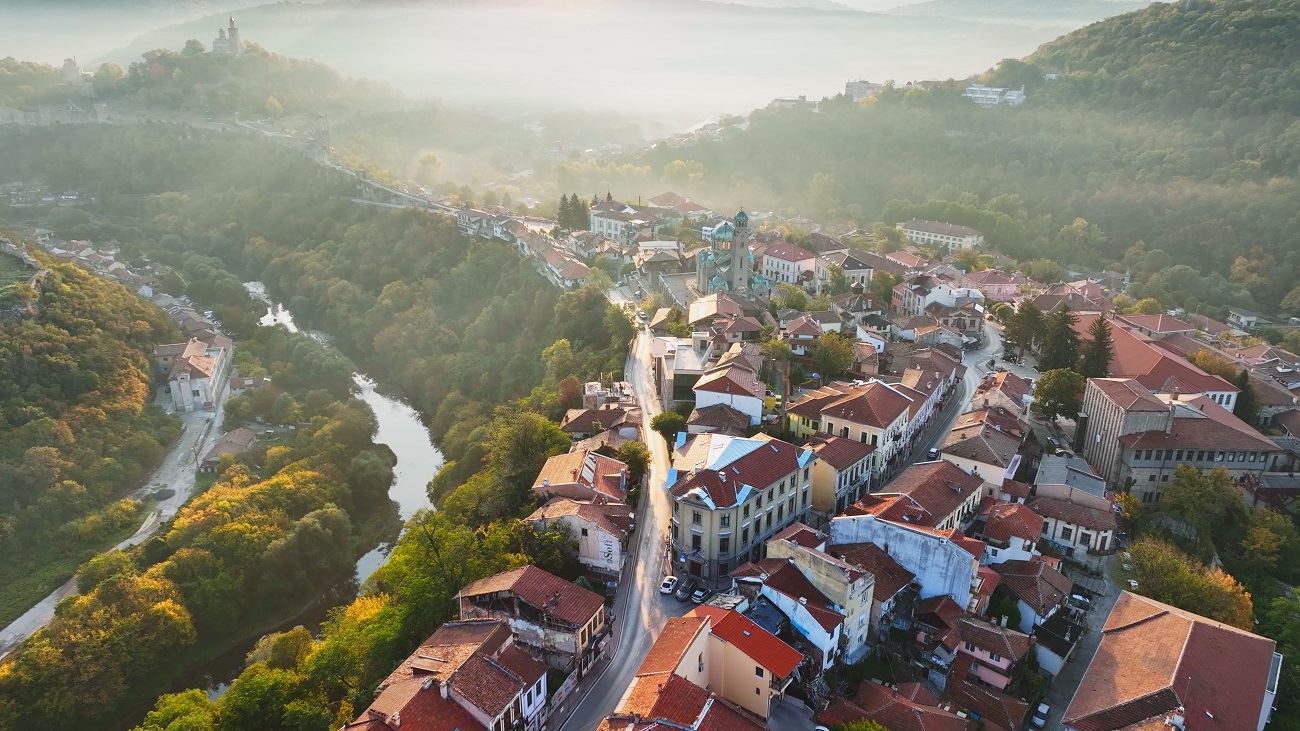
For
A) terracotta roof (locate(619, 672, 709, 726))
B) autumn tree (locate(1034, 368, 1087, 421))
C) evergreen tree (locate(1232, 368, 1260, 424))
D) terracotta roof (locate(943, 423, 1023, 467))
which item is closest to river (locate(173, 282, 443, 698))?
terracotta roof (locate(619, 672, 709, 726))

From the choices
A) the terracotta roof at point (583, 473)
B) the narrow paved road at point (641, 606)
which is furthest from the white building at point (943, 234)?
the terracotta roof at point (583, 473)

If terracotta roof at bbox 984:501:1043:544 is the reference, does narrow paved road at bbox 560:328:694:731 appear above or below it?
below

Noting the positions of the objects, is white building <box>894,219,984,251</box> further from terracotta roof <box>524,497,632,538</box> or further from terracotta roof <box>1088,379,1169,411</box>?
terracotta roof <box>524,497,632,538</box>

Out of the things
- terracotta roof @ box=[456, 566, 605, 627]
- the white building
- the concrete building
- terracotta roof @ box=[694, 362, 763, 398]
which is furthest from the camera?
the white building

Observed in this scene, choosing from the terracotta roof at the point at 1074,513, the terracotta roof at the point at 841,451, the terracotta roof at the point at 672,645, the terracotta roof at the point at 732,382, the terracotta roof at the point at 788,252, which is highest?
the terracotta roof at the point at 788,252

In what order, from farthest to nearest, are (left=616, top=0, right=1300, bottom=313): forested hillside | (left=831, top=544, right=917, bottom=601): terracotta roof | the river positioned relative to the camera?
(left=616, top=0, right=1300, bottom=313): forested hillside < the river < (left=831, top=544, right=917, bottom=601): terracotta roof

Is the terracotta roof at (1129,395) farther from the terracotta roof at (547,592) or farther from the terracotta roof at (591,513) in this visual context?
the terracotta roof at (547,592)

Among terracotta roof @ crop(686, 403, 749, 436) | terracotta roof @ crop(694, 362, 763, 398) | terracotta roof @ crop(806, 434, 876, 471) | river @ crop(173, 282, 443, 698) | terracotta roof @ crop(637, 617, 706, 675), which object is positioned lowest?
river @ crop(173, 282, 443, 698)

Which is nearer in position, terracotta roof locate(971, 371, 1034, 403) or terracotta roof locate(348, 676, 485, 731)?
terracotta roof locate(348, 676, 485, 731)
